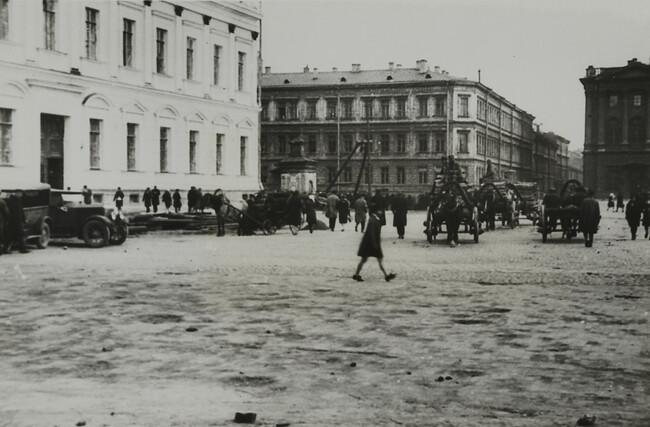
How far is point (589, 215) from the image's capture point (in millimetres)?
22016

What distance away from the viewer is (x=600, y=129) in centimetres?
Answer: 8706

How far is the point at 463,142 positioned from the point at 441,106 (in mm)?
4173

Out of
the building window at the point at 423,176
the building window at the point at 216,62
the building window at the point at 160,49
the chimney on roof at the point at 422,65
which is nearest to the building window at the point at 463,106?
the chimney on roof at the point at 422,65

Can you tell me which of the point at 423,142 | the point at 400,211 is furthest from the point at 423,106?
the point at 400,211

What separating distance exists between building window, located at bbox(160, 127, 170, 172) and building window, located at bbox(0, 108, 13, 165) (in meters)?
10.4

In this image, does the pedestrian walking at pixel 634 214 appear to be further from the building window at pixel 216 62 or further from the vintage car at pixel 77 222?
the building window at pixel 216 62

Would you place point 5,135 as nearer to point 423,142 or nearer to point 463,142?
point 423,142

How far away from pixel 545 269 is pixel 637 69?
215 ft

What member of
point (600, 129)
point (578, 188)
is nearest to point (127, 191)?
point (578, 188)

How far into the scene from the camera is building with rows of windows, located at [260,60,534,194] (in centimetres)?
8194

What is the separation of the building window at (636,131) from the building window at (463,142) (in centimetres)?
1867

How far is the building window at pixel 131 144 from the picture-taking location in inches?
1459

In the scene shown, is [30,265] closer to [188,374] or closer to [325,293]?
[325,293]

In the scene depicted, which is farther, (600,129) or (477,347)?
(600,129)
